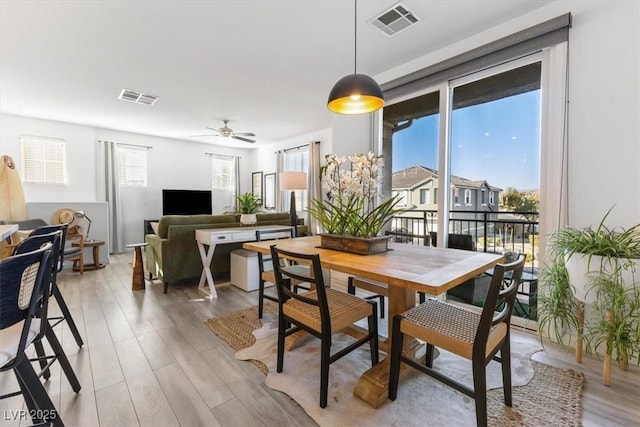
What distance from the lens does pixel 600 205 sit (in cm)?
197

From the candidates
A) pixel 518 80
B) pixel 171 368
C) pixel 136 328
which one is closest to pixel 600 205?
pixel 518 80

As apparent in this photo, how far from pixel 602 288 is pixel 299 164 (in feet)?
18.7

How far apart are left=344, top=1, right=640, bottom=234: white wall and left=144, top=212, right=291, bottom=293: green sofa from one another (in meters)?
3.63

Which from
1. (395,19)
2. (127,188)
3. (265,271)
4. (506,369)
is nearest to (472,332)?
(506,369)

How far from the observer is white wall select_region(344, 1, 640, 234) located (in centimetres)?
184

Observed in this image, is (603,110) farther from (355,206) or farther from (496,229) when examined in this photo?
(355,206)

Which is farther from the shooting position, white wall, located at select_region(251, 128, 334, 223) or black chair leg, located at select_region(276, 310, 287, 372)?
white wall, located at select_region(251, 128, 334, 223)

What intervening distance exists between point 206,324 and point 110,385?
843 mm

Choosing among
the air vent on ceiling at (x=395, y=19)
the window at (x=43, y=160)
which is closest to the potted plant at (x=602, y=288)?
the air vent on ceiling at (x=395, y=19)

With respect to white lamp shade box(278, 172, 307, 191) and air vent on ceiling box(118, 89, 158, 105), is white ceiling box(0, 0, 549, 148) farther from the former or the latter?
white lamp shade box(278, 172, 307, 191)

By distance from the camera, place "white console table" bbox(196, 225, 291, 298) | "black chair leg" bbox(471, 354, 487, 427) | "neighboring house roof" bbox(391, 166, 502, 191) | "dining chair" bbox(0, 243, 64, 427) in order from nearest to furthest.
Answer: "dining chair" bbox(0, 243, 64, 427) → "black chair leg" bbox(471, 354, 487, 427) → "neighboring house roof" bbox(391, 166, 502, 191) → "white console table" bbox(196, 225, 291, 298)

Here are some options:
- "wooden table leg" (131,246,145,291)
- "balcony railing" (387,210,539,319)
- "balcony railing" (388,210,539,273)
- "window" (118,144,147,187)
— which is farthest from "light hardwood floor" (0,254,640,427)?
"window" (118,144,147,187)

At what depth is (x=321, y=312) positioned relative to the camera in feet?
4.80

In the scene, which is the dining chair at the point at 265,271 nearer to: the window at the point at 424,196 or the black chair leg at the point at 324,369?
the black chair leg at the point at 324,369
